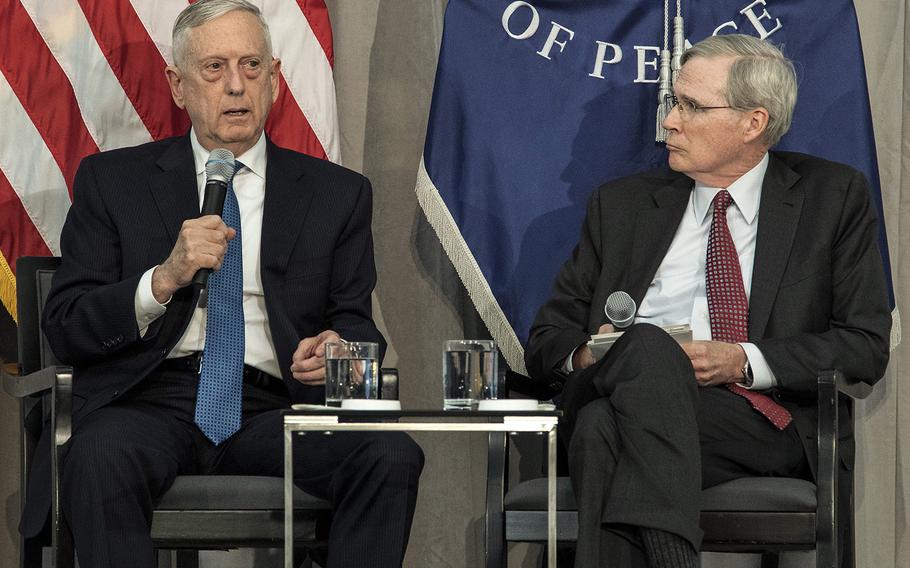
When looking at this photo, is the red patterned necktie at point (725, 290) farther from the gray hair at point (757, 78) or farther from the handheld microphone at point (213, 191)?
the handheld microphone at point (213, 191)

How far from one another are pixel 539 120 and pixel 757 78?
65 centimetres

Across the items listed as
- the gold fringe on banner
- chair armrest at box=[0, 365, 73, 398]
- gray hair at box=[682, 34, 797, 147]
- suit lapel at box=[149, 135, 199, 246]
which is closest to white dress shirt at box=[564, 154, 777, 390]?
gray hair at box=[682, 34, 797, 147]

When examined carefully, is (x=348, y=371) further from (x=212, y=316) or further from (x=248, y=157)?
(x=248, y=157)

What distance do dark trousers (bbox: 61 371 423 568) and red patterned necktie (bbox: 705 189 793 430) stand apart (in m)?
0.85

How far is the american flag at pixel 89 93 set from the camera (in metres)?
3.65

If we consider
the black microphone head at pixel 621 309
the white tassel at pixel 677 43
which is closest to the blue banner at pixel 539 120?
the white tassel at pixel 677 43

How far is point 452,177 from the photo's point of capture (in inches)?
149

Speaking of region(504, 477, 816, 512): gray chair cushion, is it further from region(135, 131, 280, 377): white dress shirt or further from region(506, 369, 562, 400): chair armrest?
region(135, 131, 280, 377): white dress shirt

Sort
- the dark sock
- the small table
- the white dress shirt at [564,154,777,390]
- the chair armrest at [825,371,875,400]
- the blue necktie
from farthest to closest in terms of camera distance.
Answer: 1. the white dress shirt at [564,154,777,390]
2. the blue necktie
3. the chair armrest at [825,371,875,400]
4. the dark sock
5. the small table

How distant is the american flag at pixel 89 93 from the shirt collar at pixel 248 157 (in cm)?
45

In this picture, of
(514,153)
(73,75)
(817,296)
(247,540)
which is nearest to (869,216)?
(817,296)

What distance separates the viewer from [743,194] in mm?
3377

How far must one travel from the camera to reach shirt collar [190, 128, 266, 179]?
335 cm

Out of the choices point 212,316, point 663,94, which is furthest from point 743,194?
point 212,316
